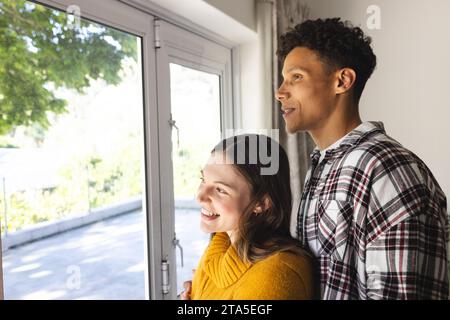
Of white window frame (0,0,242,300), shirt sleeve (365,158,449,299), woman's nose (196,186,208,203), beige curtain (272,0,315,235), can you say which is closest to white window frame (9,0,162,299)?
white window frame (0,0,242,300)

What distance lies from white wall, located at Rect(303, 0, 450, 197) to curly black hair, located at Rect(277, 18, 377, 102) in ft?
1.08

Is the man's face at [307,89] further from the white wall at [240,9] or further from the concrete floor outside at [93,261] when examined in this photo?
the white wall at [240,9]

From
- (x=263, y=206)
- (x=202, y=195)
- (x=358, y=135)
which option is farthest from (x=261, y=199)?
(x=358, y=135)

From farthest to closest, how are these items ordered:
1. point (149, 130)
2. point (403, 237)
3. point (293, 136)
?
1. point (149, 130)
2. point (293, 136)
3. point (403, 237)

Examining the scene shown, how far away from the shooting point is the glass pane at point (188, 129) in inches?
48.8

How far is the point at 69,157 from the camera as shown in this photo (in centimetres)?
105

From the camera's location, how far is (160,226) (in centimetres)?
133

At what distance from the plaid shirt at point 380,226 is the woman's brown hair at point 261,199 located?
0.22 ft

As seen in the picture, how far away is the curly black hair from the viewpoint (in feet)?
2.64

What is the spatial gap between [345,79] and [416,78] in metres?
0.46

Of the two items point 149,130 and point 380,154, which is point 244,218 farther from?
point 149,130

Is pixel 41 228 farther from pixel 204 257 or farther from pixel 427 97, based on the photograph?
pixel 427 97

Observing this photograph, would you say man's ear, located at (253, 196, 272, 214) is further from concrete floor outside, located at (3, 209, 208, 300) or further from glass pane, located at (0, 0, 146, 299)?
glass pane, located at (0, 0, 146, 299)

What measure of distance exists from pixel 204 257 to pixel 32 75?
554 millimetres
